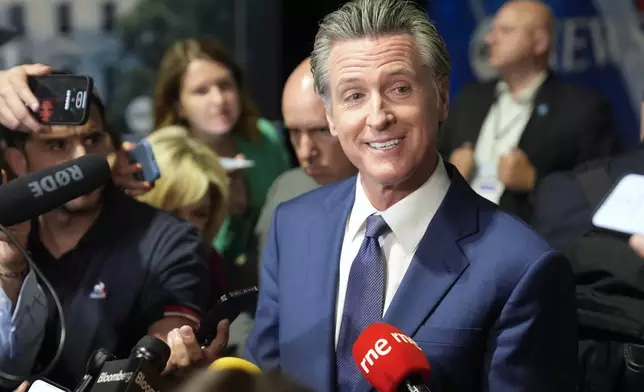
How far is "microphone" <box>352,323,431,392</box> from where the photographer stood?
1328 mm

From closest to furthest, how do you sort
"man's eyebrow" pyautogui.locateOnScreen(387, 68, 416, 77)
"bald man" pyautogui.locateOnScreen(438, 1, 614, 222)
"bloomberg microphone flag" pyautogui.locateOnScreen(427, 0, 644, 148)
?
"man's eyebrow" pyautogui.locateOnScreen(387, 68, 416, 77), "bald man" pyautogui.locateOnScreen(438, 1, 614, 222), "bloomberg microphone flag" pyautogui.locateOnScreen(427, 0, 644, 148)

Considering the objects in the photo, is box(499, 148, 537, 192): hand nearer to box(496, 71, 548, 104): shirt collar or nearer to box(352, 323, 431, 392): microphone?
box(496, 71, 548, 104): shirt collar

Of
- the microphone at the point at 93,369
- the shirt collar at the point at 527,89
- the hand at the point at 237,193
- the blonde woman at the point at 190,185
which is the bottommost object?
the hand at the point at 237,193

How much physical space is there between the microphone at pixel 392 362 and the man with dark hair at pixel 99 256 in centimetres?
69

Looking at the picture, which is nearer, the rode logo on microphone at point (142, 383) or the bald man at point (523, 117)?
the rode logo on microphone at point (142, 383)

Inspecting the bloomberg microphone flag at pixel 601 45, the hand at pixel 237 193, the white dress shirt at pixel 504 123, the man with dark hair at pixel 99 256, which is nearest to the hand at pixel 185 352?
the man with dark hair at pixel 99 256

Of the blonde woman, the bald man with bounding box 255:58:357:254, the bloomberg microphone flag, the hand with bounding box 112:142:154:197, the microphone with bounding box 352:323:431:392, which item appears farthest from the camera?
the bloomberg microphone flag

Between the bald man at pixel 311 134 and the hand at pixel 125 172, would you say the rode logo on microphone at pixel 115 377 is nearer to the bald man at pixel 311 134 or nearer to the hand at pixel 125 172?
the hand at pixel 125 172

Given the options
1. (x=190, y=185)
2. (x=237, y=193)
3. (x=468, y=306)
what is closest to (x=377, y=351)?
(x=468, y=306)

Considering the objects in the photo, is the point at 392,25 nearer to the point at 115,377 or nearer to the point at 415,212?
the point at 415,212

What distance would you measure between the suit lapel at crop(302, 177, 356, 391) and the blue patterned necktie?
0.06 feet

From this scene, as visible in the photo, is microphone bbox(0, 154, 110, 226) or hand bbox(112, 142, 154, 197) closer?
microphone bbox(0, 154, 110, 226)

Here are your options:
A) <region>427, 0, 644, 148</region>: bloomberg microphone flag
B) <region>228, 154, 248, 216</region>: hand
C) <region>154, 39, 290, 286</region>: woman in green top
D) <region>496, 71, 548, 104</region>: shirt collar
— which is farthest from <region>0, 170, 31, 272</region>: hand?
<region>427, 0, 644, 148</region>: bloomberg microphone flag

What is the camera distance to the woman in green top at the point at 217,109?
10.2 feet
